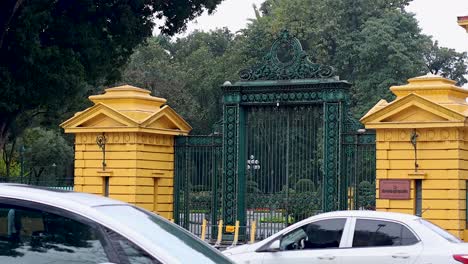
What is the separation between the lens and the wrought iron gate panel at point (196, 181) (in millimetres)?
21594

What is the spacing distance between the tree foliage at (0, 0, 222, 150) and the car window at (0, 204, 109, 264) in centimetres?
1676

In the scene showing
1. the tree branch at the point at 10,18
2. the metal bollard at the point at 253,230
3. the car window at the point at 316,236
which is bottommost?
the metal bollard at the point at 253,230

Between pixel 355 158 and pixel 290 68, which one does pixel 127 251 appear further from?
pixel 290 68

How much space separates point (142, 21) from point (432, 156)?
9321 mm

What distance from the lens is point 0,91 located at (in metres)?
21.5

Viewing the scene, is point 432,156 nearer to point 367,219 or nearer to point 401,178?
point 401,178

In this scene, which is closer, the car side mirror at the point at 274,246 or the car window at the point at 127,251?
the car window at the point at 127,251

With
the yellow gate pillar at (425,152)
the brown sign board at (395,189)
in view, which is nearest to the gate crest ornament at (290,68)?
the yellow gate pillar at (425,152)

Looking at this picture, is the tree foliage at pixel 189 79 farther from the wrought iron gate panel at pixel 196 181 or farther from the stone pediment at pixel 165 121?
the stone pediment at pixel 165 121

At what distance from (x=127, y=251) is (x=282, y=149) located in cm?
1690

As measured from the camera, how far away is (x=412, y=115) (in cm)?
1858

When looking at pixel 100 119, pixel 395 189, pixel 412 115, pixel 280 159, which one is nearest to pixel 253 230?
pixel 280 159

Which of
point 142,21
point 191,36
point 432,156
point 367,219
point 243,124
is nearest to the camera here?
point 367,219

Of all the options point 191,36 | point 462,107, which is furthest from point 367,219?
point 191,36
